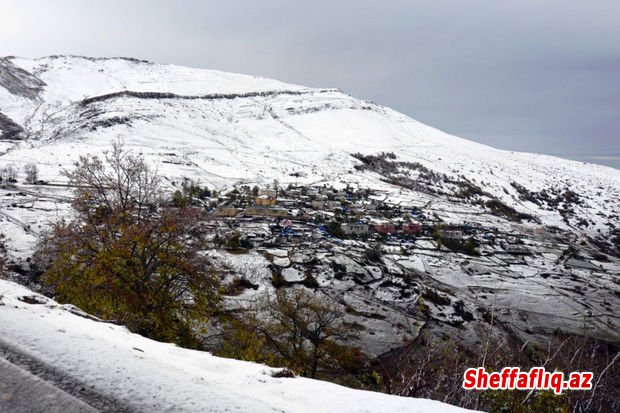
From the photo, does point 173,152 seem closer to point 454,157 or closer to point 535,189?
point 454,157

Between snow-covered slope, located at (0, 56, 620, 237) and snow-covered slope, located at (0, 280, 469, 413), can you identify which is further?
snow-covered slope, located at (0, 56, 620, 237)

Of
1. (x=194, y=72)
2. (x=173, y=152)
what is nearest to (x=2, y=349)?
(x=173, y=152)

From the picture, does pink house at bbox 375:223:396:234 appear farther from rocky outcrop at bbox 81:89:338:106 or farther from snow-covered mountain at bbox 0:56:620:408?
rocky outcrop at bbox 81:89:338:106

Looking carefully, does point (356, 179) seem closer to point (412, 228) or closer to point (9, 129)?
point (412, 228)

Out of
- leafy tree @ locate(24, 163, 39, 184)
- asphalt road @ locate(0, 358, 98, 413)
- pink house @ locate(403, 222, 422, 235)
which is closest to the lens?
asphalt road @ locate(0, 358, 98, 413)

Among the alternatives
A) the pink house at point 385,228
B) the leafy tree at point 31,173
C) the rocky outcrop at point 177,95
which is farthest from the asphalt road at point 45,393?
the rocky outcrop at point 177,95

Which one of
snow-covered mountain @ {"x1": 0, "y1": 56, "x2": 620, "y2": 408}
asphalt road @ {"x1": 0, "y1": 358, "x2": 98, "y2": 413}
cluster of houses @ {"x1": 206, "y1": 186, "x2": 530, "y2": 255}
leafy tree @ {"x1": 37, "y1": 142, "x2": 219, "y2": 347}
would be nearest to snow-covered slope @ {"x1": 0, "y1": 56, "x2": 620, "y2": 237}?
snow-covered mountain @ {"x1": 0, "y1": 56, "x2": 620, "y2": 408}

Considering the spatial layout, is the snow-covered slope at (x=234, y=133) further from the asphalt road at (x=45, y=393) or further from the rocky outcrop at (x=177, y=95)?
the asphalt road at (x=45, y=393)
